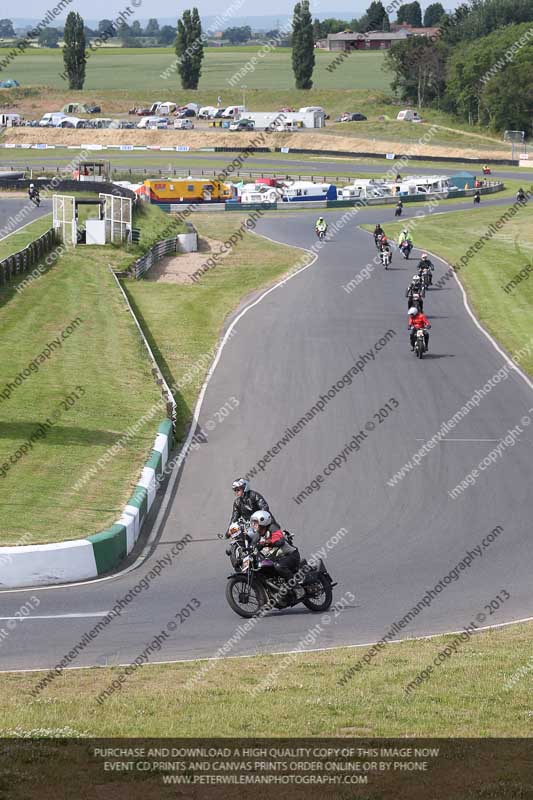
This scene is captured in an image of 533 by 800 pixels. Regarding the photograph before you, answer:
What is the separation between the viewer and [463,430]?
26.7 metres

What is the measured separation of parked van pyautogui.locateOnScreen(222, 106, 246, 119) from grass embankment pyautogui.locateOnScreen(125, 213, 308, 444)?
76628mm

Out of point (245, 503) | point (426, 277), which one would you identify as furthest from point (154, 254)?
point (245, 503)

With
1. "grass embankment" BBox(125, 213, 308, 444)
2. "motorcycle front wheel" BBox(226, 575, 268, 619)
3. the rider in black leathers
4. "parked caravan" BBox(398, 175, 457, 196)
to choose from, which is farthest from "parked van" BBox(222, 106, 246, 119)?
"motorcycle front wheel" BBox(226, 575, 268, 619)

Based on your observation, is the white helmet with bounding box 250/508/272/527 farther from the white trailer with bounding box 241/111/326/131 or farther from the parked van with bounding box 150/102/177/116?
the parked van with bounding box 150/102/177/116

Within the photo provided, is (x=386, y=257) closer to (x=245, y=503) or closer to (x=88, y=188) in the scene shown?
(x=88, y=188)

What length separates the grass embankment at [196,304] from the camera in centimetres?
3409

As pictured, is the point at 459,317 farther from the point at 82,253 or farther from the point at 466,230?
the point at 466,230

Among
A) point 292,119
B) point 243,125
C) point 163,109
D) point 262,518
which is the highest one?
point 163,109

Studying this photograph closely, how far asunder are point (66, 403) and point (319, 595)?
13.3m

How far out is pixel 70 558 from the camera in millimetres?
16547

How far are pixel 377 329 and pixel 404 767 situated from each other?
31384 millimetres

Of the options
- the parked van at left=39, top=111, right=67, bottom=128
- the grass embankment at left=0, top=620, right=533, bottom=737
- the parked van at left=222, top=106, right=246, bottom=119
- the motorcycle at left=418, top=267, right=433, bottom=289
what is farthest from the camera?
the parked van at left=222, top=106, right=246, bottom=119

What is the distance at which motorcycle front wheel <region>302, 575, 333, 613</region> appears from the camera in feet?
50.6

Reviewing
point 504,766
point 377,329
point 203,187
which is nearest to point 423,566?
point 504,766
